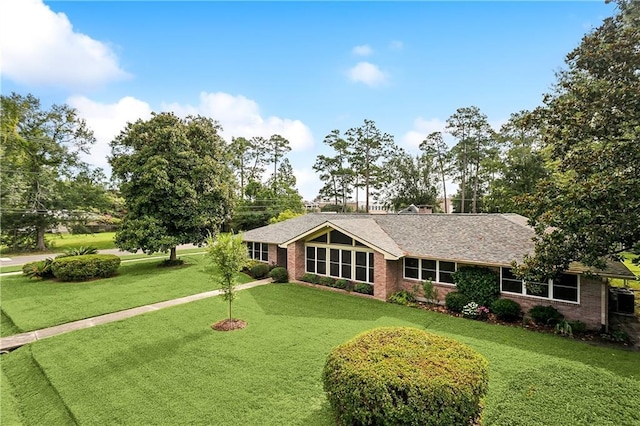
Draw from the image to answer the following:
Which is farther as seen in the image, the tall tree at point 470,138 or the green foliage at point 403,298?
the tall tree at point 470,138

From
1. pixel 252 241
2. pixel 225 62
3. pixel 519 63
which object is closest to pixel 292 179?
pixel 252 241

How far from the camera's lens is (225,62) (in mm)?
14828

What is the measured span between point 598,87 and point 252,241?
19.9 metres

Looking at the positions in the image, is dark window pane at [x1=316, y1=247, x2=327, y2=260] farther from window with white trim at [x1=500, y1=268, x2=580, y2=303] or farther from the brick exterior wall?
window with white trim at [x1=500, y1=268, x2=580, y2=303]

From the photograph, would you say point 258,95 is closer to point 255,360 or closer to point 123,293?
point 123,293

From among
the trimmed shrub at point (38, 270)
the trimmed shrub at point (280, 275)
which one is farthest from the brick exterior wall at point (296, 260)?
the trimmed shrub at point (38, 270)

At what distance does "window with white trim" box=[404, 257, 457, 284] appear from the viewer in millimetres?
14898

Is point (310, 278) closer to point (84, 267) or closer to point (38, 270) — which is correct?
point (84, 267)

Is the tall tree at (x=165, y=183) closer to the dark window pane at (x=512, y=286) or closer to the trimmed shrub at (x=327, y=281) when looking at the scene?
the trimmed shrub at (x=327, y=281)

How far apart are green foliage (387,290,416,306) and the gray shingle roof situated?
6.53ft

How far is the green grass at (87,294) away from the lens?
1345 centimetres

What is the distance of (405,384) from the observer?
18.4 feet

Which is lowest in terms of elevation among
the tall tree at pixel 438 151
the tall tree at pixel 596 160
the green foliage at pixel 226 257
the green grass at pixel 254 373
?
the green grass at pixel 254 373

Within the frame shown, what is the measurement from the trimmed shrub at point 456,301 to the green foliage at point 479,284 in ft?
0.87
